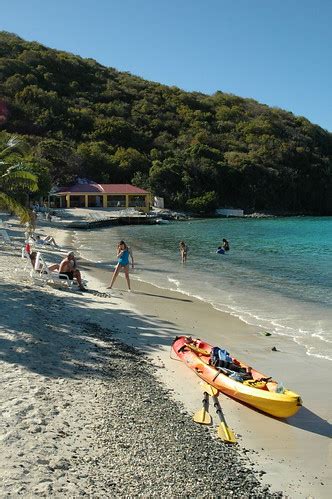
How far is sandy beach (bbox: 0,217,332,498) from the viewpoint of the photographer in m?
4.58

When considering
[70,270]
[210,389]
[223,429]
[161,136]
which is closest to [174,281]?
[70,270]

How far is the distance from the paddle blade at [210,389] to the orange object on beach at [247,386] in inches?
3.2

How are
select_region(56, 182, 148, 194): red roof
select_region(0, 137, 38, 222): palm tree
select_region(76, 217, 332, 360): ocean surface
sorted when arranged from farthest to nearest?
select_region(56, 182, 148, 194): red roof, select_region(0, 137, 38, 222): palm tree, select_region(76, 217, 332, 360): ocean surface

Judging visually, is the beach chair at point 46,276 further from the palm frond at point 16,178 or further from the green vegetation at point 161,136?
the green vegetation at point 161,136

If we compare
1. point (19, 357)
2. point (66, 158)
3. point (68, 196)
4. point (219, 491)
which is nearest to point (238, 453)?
point (219, 491)

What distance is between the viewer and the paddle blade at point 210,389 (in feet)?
22.5

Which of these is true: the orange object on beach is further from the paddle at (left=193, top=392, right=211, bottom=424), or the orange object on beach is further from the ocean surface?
the ocean surface

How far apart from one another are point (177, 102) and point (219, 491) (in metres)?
118

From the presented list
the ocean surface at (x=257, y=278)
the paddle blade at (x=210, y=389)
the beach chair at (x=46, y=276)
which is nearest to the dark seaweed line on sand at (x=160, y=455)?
the paddle blade at (x=210, y=389)

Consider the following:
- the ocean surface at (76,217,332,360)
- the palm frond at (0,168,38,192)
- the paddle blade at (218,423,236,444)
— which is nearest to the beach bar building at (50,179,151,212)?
the ocean surface at (76,217,332,360)

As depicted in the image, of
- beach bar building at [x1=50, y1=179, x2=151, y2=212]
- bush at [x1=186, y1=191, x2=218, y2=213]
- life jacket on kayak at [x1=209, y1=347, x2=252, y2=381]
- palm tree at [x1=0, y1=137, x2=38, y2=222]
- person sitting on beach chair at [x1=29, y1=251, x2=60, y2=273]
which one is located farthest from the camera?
bush at [x1=186, y1=191, x2=218, y2=213]

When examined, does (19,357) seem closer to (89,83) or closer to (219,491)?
(219,491)

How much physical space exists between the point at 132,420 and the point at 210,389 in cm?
164

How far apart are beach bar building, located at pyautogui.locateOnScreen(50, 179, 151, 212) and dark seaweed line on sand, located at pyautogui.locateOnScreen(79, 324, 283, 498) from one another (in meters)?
61.4
